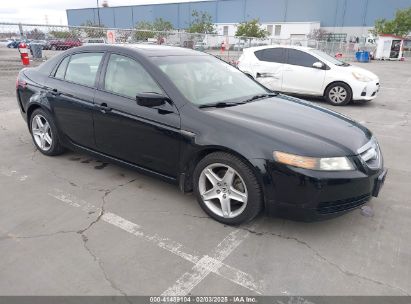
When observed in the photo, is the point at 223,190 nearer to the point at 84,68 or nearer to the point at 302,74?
the point at 84,68

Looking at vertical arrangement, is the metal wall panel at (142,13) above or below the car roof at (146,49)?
above

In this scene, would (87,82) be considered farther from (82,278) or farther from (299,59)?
(299,59)

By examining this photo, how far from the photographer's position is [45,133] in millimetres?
4855

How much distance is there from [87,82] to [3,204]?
1604mm

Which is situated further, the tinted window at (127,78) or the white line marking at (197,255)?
the tinted window at (127,78)

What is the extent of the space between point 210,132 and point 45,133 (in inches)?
111

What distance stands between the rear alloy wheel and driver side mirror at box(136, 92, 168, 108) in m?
7.22

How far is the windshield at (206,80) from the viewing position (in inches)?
140

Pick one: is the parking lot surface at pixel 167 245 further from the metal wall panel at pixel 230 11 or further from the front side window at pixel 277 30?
the metal wall panel at pixel 230 11

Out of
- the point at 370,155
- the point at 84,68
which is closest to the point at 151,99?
the point at 84,68

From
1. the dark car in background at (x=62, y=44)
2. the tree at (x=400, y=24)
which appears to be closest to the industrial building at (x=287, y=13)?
the tree at (x=400, y=24)

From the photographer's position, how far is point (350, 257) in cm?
285

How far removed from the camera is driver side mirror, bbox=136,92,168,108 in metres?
3.30

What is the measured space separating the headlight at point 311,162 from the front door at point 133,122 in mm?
1019
